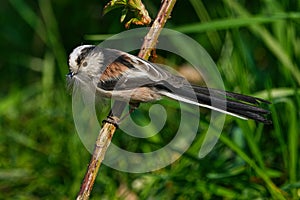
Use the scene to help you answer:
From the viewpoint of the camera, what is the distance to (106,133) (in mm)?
1876

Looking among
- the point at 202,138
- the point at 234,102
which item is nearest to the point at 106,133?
the point at 234,102

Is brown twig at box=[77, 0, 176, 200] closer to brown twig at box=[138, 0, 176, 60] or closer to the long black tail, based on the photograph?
brown twig at box=[138, 0, 176, 60]

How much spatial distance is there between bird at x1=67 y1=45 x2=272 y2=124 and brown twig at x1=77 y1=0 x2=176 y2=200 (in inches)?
3.3

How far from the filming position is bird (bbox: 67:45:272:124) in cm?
201

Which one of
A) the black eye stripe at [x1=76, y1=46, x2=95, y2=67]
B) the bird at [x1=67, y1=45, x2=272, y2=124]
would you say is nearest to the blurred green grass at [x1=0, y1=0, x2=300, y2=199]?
the bird at [x1=67, y1=45, x2=272, y2=124]

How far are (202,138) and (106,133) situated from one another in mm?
762

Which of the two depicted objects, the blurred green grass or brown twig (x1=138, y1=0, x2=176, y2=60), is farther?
the blurred green grass

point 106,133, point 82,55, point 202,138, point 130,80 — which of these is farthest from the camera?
point 202,138

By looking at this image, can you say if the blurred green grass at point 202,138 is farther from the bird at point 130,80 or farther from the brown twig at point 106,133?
the brown twig at point 106,133

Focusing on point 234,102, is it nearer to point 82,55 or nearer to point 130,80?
point 130,80

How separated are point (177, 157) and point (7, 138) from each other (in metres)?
0.88

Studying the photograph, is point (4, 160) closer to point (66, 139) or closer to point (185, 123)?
point (66, 139)

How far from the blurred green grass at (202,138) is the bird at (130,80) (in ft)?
0.95

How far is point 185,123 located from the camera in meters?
2.76
